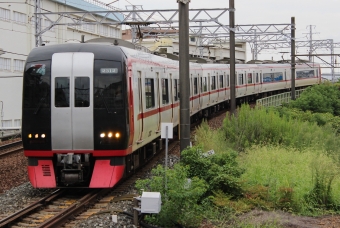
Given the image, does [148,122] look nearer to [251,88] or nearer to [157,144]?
[157,144]

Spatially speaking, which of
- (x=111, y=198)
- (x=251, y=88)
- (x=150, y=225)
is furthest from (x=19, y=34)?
(x=150, y=225)

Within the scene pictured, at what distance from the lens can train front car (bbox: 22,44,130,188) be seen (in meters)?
10.7

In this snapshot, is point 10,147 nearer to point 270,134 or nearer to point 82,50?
point 270,134

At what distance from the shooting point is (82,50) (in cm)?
1098

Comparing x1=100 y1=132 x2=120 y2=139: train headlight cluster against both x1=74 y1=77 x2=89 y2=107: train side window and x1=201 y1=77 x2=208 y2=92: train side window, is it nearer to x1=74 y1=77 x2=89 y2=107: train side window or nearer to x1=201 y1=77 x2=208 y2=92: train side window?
x1=74 y1=77 x2=89 y2=107: train side window

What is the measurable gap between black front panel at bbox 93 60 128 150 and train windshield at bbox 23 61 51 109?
2.94 ft

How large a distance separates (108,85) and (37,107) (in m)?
1.39

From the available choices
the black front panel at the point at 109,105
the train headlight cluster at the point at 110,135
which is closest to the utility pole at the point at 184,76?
the black front panel at the point at 109,105

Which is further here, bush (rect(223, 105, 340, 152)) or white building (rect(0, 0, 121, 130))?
white building (rect(0, 0, 121, 130))

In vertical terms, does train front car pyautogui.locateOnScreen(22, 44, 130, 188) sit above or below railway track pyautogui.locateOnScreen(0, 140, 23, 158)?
above

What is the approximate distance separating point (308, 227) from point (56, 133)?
4.89m

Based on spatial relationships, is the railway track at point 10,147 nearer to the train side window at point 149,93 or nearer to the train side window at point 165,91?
the train side window at point 165,91

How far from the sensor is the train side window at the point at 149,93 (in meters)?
13.1

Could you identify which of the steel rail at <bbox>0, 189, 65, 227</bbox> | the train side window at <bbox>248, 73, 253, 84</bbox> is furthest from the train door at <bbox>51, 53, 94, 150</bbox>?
the train side window at <bbox>248, 73, 253, 84</bbox>
